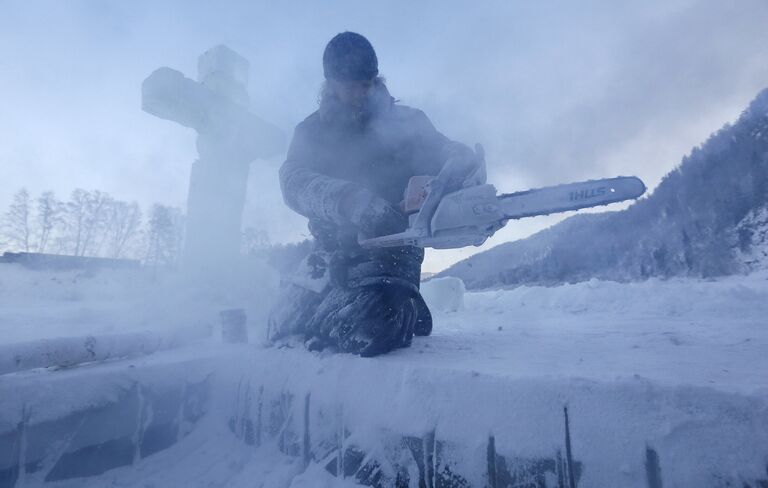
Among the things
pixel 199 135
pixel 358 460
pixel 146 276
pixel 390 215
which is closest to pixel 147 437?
pixel 358 460

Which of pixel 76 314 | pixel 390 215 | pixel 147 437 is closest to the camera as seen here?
pixel 390 215

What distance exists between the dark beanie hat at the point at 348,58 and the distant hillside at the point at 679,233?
11412 mm

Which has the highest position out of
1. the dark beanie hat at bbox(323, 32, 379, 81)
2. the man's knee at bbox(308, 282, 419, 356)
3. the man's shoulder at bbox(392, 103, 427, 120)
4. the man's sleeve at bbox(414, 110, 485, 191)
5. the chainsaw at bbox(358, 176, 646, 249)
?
the dark beanie hat at bbox(323, 32, 379, 81)

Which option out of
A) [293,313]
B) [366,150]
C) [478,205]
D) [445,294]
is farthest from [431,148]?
[445,294]

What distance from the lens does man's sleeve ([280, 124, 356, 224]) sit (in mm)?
2273

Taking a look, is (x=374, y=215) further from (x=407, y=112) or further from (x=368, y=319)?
(x=407, y=112)

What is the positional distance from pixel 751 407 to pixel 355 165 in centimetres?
237

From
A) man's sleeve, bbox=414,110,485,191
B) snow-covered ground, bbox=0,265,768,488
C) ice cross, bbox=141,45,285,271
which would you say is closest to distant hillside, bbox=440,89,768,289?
ice cross, bbox=141,45,285,271

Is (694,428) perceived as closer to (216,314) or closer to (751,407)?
(751,407)

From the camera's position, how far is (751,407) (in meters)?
0.98

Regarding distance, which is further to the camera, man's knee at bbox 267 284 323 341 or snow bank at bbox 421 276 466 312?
snow bank at bbox 421 276 466 312

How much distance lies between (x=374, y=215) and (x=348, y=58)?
1.13 m

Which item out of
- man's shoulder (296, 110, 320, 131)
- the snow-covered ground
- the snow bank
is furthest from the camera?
the snow bank

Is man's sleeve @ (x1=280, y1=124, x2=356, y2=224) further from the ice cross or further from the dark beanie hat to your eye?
the ice cross
